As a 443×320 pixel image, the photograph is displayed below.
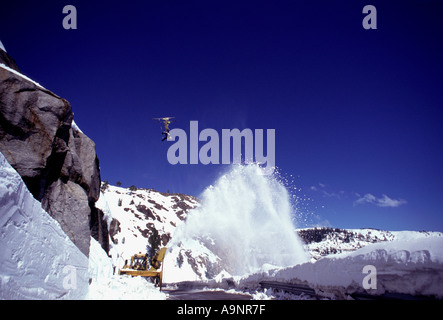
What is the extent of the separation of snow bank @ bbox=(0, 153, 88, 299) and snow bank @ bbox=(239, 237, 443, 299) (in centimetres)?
698

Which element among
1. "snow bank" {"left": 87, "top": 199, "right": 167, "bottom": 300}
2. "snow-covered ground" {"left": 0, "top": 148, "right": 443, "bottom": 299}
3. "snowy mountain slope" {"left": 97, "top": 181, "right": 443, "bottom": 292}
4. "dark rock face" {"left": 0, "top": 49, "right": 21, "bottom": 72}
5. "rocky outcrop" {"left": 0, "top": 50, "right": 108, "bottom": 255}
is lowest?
"snowy mountain slope" {"left": 97, "top": 181, "right": 443, "bottom": 292}

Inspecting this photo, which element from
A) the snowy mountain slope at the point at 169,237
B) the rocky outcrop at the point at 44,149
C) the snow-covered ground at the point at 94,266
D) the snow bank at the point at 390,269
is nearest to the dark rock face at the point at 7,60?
the rocky outcrop at the point at 44,149

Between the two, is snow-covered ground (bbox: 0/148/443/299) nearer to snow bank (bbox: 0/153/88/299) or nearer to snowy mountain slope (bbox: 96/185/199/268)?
snow bank (bbox: 0/153/88/299)

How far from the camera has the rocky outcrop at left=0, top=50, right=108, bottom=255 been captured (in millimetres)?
8867

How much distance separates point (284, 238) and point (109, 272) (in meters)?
26.0

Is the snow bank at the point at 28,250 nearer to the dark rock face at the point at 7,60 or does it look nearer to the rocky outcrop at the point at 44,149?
the rocky outcrop at the point at 44,149

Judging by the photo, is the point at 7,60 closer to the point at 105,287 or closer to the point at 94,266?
the point at 94,266

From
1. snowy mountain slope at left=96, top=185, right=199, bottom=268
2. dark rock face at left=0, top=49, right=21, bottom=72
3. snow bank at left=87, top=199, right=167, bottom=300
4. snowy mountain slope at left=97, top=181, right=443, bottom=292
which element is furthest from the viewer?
snowy mountain slope at left=96, top=185, right=199, bottom=268

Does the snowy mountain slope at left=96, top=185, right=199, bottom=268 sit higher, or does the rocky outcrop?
the rocky outcrop

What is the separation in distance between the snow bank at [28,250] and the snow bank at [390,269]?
275 inches


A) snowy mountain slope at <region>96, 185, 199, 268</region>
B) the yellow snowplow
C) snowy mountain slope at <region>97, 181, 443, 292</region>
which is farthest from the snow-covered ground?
snowy mountain slope at <region>96, 185, 199, 268</region>

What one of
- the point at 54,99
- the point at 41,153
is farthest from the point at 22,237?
the point at 54,99

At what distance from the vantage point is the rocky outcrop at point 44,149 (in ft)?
29.1
